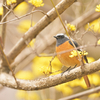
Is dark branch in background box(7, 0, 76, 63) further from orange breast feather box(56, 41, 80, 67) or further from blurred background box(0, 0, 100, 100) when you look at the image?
orange breast feather box(56, 41, 80, 67)

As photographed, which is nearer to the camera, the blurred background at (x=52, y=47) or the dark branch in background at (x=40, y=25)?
the dark branch in background at (x=40, y=25)

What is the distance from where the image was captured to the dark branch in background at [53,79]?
1760mm

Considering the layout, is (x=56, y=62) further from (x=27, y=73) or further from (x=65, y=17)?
(x=65, y=17)

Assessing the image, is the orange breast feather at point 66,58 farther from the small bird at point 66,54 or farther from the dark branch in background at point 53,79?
the dark branch in background at point 53,79

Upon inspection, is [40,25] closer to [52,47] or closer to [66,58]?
[66,58]

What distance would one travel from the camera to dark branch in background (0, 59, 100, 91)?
176cm

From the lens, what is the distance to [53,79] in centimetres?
204

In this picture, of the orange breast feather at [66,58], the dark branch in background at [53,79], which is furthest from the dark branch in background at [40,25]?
the orange breast feather at [66,58]

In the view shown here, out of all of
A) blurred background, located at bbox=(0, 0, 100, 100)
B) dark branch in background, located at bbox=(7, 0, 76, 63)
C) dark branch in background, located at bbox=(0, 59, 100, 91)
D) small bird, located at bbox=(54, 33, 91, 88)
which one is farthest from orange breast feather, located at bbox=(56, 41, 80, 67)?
dark branch in background, located at bbox=(0, 59, 100, 91)

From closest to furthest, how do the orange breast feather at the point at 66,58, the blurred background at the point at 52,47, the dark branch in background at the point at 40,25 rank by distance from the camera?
the dark branch in background at the point at 40,25
the orange breast feather at the point at 66,58
the blurred background at the point at 52,47

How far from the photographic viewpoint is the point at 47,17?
7.46 feet

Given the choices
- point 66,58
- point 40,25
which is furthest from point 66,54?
point 40,25

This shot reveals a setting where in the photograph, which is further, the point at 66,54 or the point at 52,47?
the point at 52,47

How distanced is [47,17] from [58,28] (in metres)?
1.44
